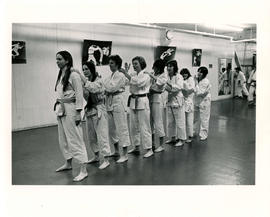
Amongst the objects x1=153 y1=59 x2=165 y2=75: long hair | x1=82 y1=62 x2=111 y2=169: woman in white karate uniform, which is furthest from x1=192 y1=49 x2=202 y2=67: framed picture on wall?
x1=82 y1=62 x2=111 y2=169: woman in white karate uniform

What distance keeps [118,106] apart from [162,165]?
0.96 m

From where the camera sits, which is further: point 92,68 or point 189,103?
point 189,103

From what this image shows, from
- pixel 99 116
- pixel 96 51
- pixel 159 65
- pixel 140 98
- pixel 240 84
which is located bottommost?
pixel 99 116

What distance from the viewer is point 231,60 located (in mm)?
10367

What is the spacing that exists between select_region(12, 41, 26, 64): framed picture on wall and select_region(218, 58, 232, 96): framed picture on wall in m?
6.73

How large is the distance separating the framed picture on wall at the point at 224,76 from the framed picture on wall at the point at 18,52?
6.73 m

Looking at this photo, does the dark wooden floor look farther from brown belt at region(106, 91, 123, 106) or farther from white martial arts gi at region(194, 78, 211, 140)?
brown belt at region(106, 91, 123, 106)

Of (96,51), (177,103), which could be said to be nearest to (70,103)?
(177,103)

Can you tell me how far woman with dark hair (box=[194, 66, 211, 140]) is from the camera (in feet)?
15.9

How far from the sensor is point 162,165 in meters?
3.64

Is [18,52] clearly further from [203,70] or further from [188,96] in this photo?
[203,70]
